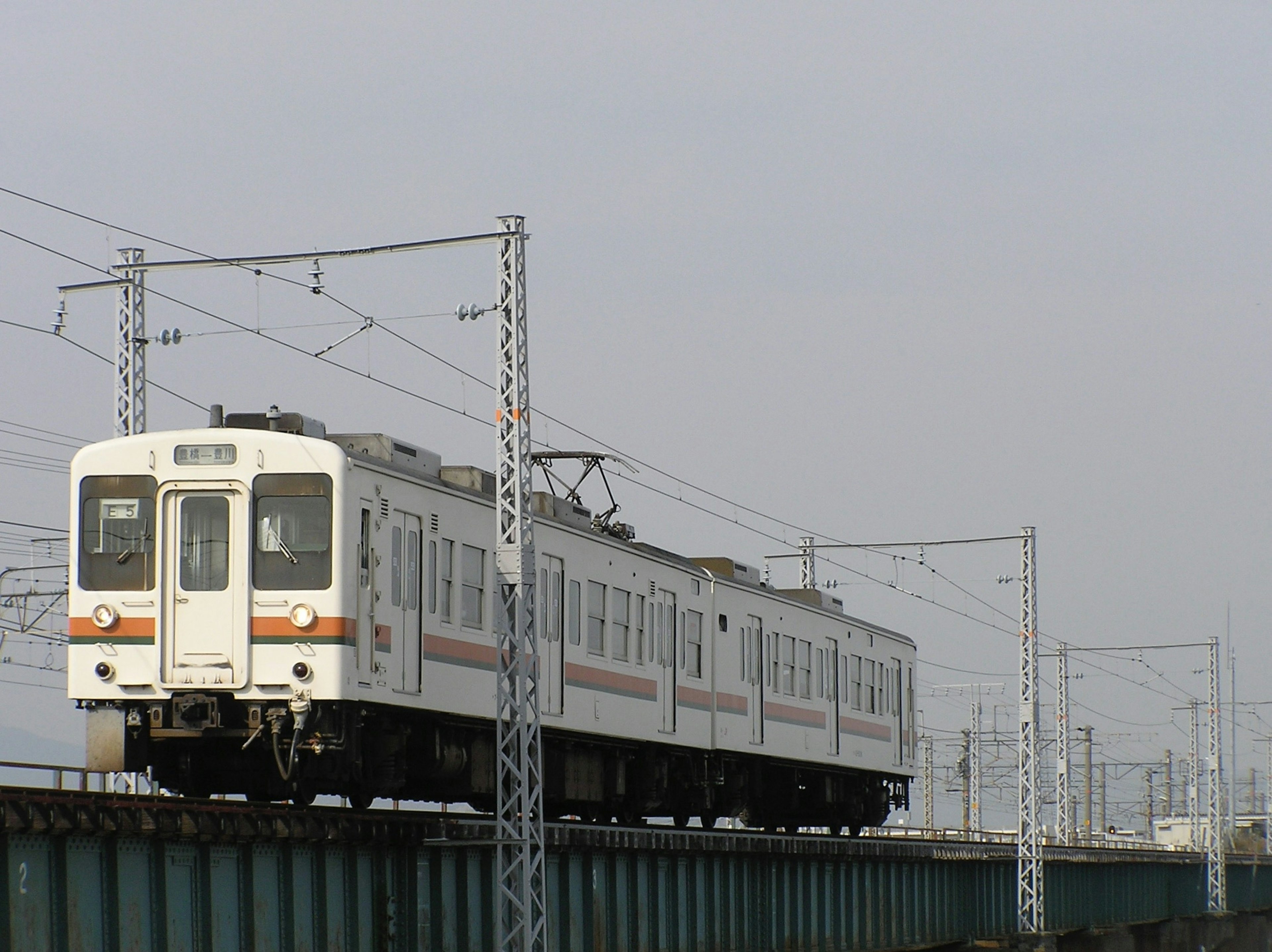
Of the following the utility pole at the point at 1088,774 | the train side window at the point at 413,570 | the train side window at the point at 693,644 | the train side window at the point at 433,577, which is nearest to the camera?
the train side window at the point at 413,570

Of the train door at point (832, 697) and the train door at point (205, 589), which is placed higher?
the train door at point (205, 589)

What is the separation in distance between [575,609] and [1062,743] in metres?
37.7

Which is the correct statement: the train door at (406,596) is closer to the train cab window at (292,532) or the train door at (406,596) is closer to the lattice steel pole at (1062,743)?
Answer: the train cab window at (292,532)

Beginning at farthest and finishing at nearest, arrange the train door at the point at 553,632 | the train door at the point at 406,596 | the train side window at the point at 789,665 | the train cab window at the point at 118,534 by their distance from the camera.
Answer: the train side window at the point at 789,665
the train door at the point at 553,632
the train door at the point at 406,596
the train cab window at the point at 118,534

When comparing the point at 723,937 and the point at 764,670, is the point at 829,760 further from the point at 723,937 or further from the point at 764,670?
the point at 723,937

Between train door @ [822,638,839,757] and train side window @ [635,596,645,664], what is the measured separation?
802 centimetres

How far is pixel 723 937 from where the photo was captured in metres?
25.2

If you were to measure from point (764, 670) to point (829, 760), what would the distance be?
11.2ft

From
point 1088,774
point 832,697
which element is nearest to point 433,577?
point 832,697

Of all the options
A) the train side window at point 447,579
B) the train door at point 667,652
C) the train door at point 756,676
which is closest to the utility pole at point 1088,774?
the train door at point 756,676

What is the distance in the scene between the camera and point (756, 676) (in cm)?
2916

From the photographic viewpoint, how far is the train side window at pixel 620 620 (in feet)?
78.4

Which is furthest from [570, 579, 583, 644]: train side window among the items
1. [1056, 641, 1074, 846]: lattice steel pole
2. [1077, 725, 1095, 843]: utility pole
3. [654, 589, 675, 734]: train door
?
[1077, 725, 1095, 843]: utility pole

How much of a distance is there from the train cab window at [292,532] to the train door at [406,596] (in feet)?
3.07
